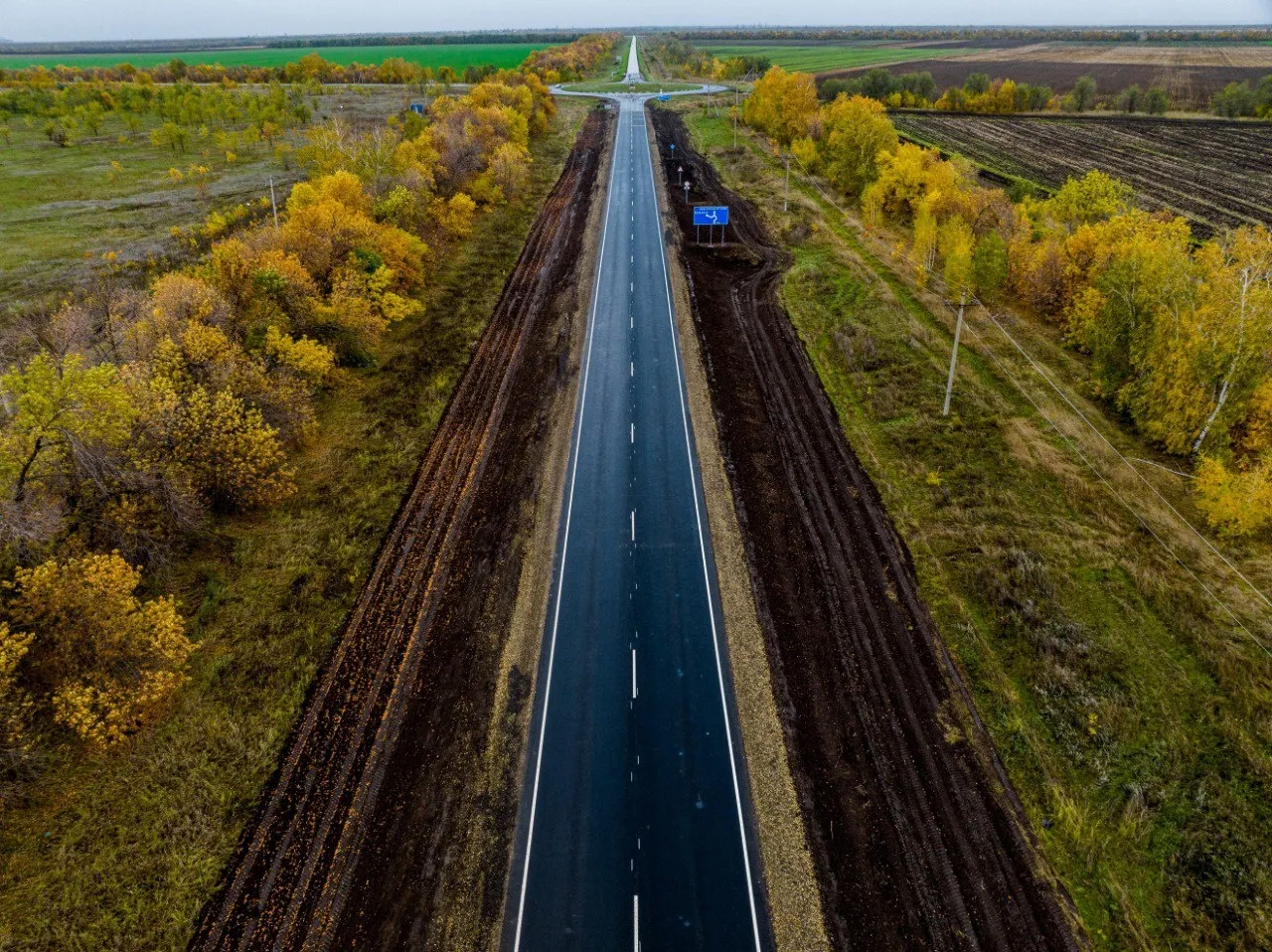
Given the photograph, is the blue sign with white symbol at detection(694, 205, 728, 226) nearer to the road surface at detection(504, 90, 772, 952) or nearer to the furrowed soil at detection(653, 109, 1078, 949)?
the furrowed soil at detection(653, 109, 1078, 949)

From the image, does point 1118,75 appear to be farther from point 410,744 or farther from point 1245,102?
point 410,744

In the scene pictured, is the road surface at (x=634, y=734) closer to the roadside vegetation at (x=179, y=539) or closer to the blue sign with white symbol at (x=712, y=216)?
the roadside vegetation at (x=179, y=539)

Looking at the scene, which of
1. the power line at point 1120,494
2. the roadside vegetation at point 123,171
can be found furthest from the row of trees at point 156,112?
the power line at point 1120,494

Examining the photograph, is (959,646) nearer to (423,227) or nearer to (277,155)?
(423,227)

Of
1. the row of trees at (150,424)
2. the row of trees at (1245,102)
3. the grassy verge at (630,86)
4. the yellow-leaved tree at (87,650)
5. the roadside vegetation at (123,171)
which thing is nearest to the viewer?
the yellow-leaved tree at (87,650)

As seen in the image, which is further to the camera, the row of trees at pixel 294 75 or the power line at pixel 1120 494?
the row of trees at pixel 294 75

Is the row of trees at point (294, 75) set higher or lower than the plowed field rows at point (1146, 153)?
higher
